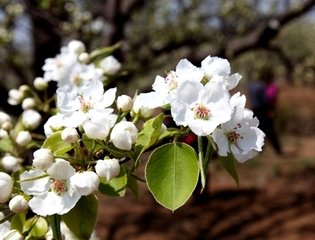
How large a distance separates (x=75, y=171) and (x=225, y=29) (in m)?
4.24

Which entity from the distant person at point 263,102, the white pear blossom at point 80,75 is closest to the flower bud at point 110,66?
the white pear blossom at point 80,75

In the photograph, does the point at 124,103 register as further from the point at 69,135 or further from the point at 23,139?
the point at 23,139

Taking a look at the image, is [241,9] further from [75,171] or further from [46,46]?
[75,171]

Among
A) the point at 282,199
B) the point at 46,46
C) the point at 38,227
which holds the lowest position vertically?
the point at 282,199

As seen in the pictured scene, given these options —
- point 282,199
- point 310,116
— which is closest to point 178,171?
point 282,199

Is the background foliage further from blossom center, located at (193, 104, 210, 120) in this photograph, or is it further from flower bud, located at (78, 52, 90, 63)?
blossom center, located at (193, 104, 210, 120)

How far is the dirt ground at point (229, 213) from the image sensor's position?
5.32m

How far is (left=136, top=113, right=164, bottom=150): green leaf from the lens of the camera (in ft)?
3.25

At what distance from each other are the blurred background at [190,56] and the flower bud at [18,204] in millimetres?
1909

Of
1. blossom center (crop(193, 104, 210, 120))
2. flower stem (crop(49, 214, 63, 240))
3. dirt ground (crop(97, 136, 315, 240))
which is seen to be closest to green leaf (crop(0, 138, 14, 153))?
flower stem (crop(49, 214, 63, 240))

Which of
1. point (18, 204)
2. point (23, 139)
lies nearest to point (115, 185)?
point (18, 204)

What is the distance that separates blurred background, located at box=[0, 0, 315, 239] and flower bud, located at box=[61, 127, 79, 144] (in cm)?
188

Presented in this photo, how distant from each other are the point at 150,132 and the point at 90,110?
160 mm

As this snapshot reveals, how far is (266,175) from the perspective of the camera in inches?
316
